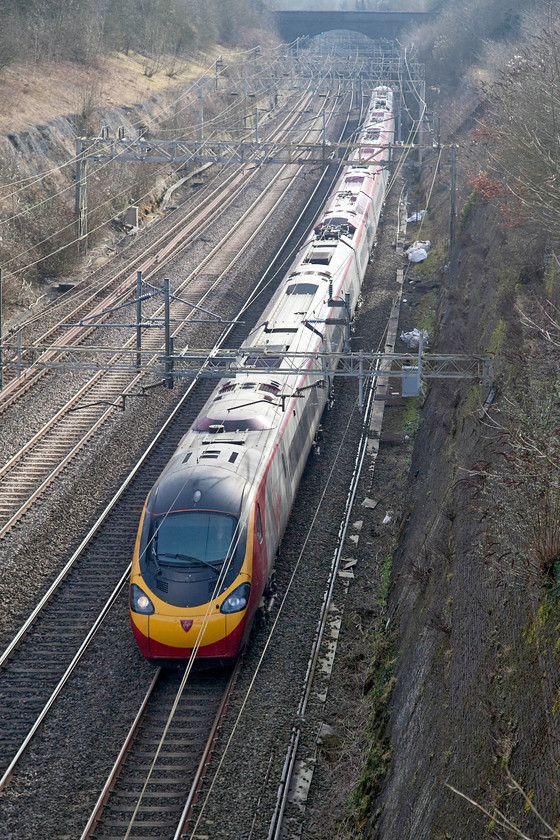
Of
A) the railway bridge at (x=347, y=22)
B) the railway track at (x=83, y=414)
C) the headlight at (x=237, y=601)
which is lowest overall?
the railway track at (x=83, y=414)

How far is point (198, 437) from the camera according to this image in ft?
51.0

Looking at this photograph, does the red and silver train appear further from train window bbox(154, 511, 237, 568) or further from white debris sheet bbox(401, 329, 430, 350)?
white debris sheet bbox(401, 329, 430, 350)

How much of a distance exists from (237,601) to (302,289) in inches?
439

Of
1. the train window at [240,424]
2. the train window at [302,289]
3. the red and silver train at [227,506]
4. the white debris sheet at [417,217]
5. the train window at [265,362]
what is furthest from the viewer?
the white debris sheet at [417,217]

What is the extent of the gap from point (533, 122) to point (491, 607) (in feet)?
45.1

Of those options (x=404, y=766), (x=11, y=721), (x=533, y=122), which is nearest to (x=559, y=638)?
(x=404, y=766)

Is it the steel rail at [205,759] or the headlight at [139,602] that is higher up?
the headlight at [139,602]

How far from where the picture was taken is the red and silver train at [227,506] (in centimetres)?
1291

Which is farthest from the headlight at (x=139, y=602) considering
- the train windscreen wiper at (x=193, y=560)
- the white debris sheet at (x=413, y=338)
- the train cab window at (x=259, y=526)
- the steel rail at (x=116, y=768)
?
the white debris sheet at (x=413, y=338)

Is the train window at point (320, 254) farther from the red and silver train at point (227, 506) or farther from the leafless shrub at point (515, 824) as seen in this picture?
the leafless shrub at point (515, 824)

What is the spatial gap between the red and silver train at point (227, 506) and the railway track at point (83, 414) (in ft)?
6.79

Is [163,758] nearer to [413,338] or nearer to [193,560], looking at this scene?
[193,560]

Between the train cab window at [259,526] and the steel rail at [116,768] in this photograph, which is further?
the train cab window at [259,526]

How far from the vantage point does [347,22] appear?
90812mm
